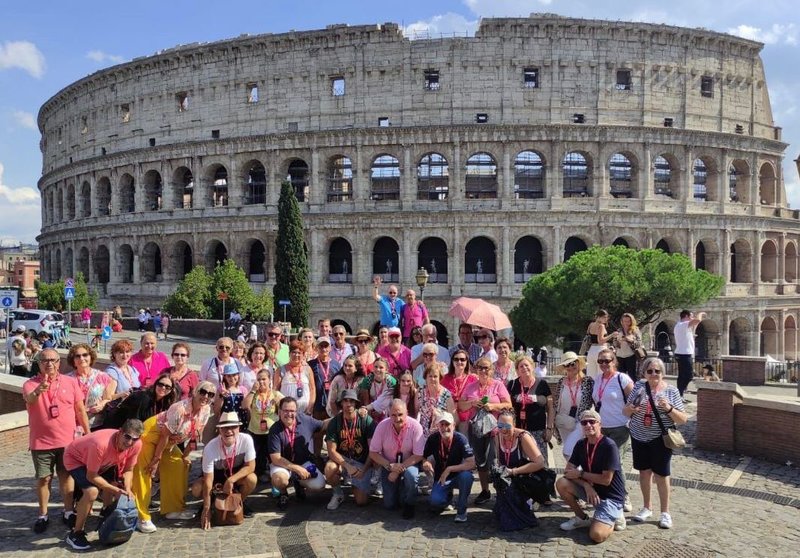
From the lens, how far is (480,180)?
3850cm

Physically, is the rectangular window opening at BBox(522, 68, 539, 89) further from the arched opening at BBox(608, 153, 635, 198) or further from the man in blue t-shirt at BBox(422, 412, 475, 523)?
the man in blue t-shirt at BBox(422, 412, 475, 523)

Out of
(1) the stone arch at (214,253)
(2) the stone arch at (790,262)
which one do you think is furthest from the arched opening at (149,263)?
(2) the stone arch at (790,262)

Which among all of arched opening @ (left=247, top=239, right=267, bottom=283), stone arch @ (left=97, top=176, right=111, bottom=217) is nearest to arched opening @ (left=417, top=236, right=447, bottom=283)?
arched opening @ (left=247, top=239, right=267, bottom=283)

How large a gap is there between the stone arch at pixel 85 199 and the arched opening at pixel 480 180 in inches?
1102

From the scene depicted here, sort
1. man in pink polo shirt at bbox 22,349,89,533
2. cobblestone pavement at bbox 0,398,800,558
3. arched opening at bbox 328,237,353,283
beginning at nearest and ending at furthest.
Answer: cobblestone pavement at bbox 0,398,800,558
man in pink polo shirt at bbox 22,349,89,533
arched opening at bbox 328,237,353,283

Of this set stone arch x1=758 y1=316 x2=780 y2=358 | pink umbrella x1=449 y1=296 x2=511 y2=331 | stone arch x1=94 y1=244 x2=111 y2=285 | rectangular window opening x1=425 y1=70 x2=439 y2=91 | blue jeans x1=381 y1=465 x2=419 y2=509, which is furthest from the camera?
stone arch x1=94 y1=244 x2=111 y2=285

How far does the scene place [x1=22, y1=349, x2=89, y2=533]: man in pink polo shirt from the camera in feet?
25.2

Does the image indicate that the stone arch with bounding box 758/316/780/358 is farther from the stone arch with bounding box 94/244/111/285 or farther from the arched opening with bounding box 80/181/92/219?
the arched opening with bounding box 80/181/92/219

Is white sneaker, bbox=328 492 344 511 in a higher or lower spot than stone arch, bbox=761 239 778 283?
lower

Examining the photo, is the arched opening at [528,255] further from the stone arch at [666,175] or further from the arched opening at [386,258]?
the stone arch at [666,175]

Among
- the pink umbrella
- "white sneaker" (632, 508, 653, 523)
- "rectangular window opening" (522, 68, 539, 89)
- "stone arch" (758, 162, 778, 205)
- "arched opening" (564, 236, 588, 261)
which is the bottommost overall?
"white sneaker" (632, 508, 653, 523)

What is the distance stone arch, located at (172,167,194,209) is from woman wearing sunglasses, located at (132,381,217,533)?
35.6m

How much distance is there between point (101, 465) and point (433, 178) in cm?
3215

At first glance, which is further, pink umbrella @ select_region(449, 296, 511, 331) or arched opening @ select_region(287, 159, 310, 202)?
arched opening @ select_region(287, 159, 310, 202)
